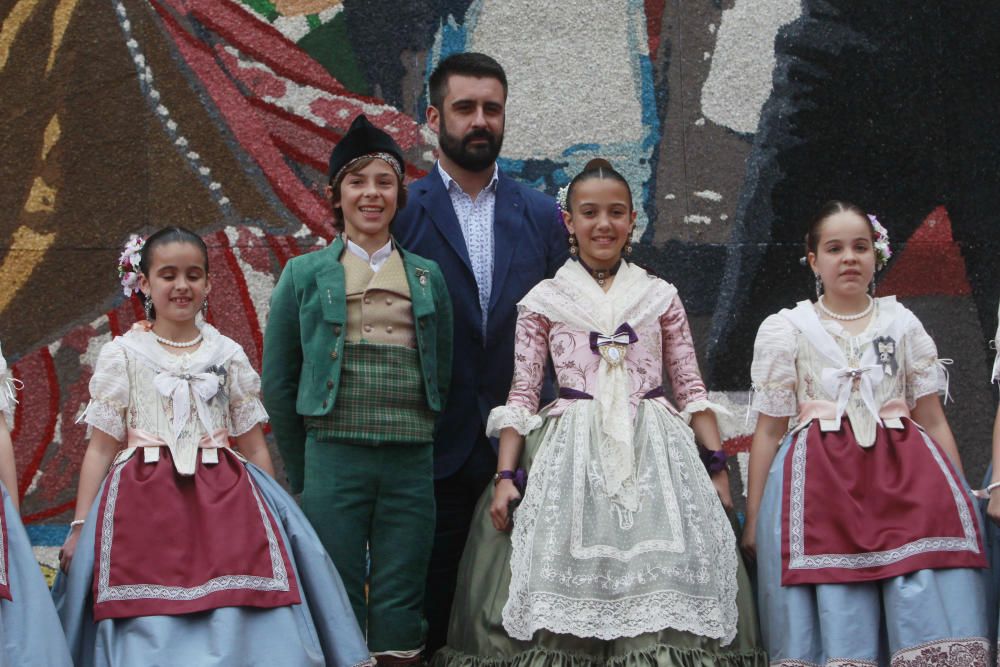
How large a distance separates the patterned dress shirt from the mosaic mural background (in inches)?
41.7

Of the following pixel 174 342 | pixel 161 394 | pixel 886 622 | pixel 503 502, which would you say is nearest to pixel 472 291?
pixel 503 502

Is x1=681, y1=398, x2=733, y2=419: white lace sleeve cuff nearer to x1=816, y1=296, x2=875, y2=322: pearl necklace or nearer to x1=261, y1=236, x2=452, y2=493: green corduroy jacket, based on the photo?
x1=816, y1=296, x2=875, y2=322: pearl necklace

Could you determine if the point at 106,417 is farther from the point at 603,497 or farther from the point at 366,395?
the point at 603,497

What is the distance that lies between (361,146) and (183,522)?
4.42 feet

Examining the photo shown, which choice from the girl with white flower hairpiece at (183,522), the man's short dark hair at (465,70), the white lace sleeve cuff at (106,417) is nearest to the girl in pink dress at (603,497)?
the girl with white flower hairpiece at (183,522)

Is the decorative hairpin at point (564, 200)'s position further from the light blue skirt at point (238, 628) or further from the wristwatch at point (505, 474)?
the light blue skirt at point (238, 628)

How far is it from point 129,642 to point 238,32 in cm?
310

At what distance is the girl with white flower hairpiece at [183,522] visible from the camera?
3.64 metres

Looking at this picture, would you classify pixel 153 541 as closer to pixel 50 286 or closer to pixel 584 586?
pixel 584 586

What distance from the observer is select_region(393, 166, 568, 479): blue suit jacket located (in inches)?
178

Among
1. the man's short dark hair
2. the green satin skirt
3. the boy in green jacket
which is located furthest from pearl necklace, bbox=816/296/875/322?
the man's short dark hair

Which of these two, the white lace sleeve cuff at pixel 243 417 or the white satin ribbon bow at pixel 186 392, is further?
the white lace sleeve cuff at pixel 243 417

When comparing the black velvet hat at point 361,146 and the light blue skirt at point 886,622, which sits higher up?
the black velvet hat at point 361,146

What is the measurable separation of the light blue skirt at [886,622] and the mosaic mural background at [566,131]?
6.31 feet
